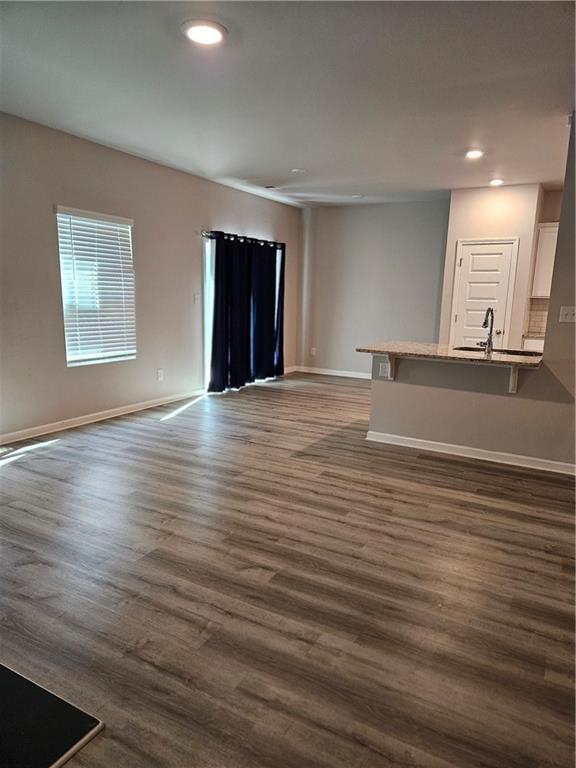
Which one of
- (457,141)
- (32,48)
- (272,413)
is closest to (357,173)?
(457,141)

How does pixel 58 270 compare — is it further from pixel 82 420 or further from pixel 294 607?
pixel 294 607

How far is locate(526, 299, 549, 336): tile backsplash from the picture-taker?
605 centimetres

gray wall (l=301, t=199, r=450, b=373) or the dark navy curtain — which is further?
gray wall (l=301, t=199, r=450, b=373)

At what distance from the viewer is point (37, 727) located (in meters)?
1.50

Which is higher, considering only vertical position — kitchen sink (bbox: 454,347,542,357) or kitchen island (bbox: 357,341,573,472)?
kitchen sink (bbox: 454,347,542,357)

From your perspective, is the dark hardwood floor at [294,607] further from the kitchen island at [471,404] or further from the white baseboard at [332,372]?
the white baseboard at [332,372]

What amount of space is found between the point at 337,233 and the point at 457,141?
12.2 ft

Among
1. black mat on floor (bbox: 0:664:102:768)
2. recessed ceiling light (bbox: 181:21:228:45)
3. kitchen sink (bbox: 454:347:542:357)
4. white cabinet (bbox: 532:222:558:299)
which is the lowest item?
black mat on floor (bbox: 0:664:102:768)

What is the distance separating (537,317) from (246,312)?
12.4ft

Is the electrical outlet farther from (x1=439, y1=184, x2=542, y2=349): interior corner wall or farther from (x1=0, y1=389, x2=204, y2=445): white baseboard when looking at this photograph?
(x1=0, y1=389, x2=204, y2=445): white baseboard

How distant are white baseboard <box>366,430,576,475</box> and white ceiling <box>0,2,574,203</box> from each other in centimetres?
254

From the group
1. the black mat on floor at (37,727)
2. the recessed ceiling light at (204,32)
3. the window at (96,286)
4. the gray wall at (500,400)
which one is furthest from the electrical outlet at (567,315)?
the window at (96,286)

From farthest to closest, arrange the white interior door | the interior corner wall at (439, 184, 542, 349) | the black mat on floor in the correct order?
the white interior door < the interior corner wall at (439, 184, 542, 349) < the black mat on floor

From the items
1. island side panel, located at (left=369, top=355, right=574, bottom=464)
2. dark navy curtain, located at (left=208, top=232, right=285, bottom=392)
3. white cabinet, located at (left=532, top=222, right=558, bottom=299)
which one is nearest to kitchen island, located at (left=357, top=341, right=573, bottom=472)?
island side panel, located at (left=369, top=355, right=574, bottom=464)
